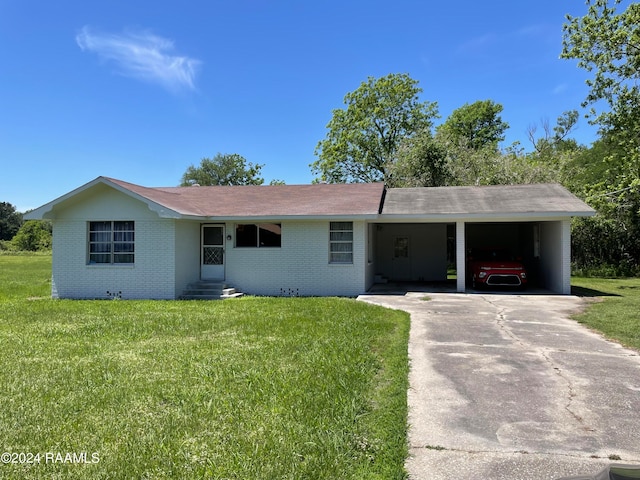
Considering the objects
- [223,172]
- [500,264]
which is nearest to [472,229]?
[500,264]

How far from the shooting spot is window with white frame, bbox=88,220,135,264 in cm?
1344

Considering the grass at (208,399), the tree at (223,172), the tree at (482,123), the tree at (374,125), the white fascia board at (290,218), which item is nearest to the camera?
the grass at (208,399)

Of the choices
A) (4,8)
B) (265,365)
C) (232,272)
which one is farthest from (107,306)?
(4,8)

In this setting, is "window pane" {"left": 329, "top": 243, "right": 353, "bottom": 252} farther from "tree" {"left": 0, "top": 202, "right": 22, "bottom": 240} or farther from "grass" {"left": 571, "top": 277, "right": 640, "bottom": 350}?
"tree" {"left": 0, "top": 202, "right": 22, "bottom": 240}

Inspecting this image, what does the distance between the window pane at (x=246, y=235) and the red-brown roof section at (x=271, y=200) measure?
0.58 metres

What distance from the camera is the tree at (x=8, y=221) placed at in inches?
3103

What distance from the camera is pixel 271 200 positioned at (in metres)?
15.6

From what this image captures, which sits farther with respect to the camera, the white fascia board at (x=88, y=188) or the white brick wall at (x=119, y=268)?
the white brick wall at (x=119, y=268)

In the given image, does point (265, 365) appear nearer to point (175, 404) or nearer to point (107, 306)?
point (175, 404)

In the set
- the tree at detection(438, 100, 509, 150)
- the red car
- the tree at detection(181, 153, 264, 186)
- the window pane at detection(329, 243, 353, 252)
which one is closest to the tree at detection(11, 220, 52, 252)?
the tree at detection(181, 153, 264, 186)

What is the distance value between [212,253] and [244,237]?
1.28 m

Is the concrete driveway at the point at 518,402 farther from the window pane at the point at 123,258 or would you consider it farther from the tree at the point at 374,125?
the tree at the point at 374,125

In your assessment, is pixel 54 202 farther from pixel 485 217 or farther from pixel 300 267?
pixel 485 217

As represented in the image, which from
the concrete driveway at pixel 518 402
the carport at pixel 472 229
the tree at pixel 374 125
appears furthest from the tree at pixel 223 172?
the concrete driveway at pixel 518 402
